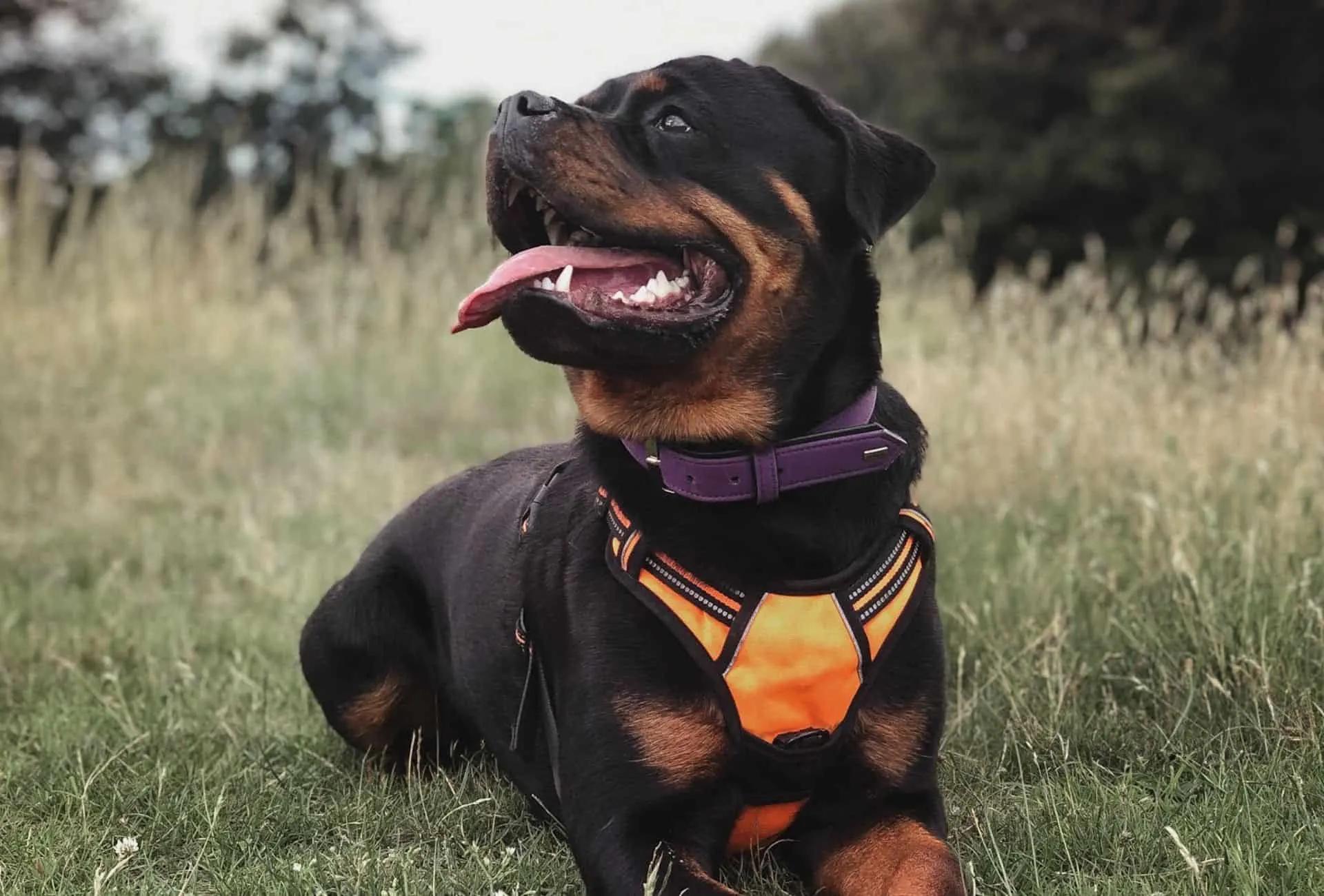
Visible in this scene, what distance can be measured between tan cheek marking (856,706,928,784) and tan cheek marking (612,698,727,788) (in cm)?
30

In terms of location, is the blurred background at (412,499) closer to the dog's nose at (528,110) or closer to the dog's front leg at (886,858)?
the dog's front leg at (886,858)

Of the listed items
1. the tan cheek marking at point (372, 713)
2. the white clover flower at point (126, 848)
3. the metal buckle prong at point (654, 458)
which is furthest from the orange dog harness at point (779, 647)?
the tan cheek marking at point (372, 713)

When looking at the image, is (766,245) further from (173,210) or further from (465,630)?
(173,210)

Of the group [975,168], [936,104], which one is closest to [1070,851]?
[975,168]

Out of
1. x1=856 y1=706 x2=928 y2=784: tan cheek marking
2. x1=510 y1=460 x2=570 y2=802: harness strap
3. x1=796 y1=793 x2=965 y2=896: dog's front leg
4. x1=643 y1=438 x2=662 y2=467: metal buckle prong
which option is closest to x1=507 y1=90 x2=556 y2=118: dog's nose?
x1=643 y1=438 x2=662 y2=467: metal buckle prong

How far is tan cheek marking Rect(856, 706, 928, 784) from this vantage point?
2.69 meters

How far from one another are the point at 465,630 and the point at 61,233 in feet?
26.5

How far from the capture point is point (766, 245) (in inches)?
107

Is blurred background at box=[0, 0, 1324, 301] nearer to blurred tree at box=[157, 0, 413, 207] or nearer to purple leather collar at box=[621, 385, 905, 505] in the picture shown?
blurred tree at box=[157, 0, 413, 207]

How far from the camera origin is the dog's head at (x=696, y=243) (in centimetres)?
261

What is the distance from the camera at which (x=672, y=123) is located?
9.24 feet

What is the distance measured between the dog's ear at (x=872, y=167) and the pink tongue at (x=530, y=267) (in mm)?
432

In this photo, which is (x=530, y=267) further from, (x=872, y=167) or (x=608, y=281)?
(x=872, y=167)

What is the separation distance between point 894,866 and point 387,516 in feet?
14.6
